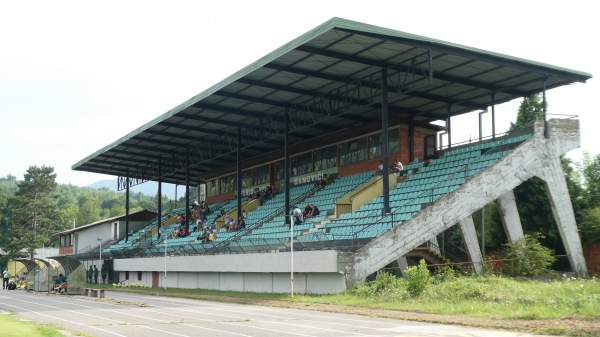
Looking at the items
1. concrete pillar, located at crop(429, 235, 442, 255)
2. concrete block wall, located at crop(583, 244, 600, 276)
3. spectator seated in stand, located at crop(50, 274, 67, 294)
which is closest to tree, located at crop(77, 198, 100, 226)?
spectator seated in stand, located at crop(50, 274, 67, 294)

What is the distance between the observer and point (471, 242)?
113 feet

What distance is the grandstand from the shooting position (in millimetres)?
31562

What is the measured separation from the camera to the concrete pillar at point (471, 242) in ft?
111

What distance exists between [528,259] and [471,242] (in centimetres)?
273

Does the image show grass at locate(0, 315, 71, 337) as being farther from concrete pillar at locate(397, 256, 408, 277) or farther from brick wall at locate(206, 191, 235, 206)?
brick wall at locate(206, 191, 235, 206)

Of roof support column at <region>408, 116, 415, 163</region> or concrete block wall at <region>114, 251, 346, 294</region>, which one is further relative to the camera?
roof support column at <region>408, 116, 415, 163</region>

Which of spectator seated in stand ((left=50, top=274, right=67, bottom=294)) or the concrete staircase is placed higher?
the concrete staircase

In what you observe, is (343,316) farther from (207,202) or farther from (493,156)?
(207,202)

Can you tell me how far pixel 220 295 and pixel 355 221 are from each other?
8.57 metres

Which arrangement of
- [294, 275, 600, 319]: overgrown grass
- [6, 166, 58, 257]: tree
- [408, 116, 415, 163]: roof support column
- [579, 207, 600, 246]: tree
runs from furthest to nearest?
[6, 166, 58, 257]: tree → [408, 116, 415, 163]: roof support column → [579, 207, 600, 246]: tree → [294, 275, 600, 319]: overgrown grass

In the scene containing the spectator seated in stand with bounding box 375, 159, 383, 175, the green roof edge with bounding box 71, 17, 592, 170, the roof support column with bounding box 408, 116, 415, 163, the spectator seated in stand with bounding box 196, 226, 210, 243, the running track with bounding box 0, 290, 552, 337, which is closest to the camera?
the running track with bounding box 0, 290, 552, 337

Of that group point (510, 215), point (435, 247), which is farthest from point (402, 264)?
point (510, 215)

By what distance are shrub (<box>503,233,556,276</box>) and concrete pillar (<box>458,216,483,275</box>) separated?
1467 mm

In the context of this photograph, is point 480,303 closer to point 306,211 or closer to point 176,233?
point 306,211
